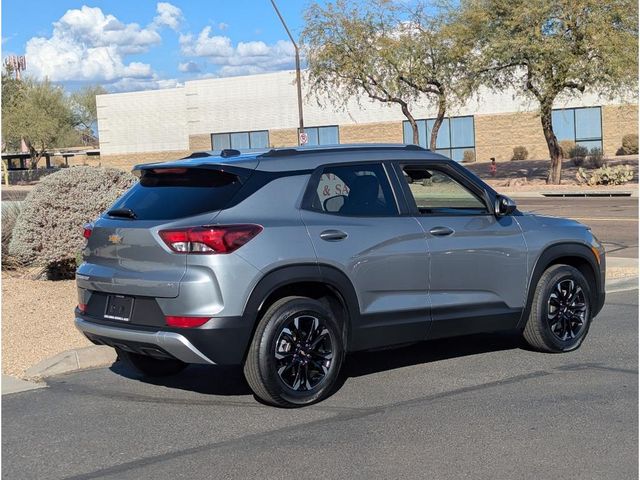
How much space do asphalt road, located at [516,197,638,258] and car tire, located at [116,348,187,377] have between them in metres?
9.71

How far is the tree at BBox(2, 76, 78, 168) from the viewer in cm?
7119

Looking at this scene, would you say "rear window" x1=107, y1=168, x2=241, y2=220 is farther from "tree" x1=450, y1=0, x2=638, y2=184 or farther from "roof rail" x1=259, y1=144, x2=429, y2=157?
"tree" x1=450, y1=0, x2=638, y2=184

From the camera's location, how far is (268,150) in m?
7.45

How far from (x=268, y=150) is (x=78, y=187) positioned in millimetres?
5333

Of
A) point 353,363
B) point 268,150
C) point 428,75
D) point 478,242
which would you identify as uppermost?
point 428,75

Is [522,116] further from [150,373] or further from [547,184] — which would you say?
[150,373]

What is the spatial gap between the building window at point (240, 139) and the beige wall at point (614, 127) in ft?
75.7

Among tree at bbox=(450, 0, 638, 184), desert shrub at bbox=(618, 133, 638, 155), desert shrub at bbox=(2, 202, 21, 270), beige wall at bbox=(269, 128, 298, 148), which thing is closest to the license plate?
desert shrub at bbox=(2, 202, 21, 270)

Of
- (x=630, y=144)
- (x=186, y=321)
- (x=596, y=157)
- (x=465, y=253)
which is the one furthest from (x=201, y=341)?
(x=630, y=144)

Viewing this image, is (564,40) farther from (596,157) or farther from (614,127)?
(614,127)

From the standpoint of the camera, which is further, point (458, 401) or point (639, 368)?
point (639, 368)

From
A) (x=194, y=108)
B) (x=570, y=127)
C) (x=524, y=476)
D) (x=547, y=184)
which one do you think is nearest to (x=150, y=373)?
(x=524, y=476)

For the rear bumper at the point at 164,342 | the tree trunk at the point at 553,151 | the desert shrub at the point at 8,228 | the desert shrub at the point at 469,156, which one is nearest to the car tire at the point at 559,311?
the rear bumper at the point at 164,342

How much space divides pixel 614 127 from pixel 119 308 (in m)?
55.8
